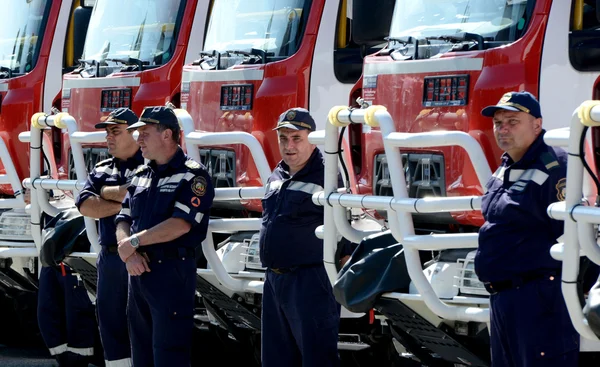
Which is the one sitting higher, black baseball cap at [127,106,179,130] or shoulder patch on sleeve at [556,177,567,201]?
black baseball cap at [127,106,179,130]

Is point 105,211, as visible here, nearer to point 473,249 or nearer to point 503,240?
point 473,249

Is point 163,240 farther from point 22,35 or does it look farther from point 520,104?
point 22,35

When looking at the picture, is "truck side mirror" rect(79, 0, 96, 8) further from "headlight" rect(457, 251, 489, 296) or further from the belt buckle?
the belt buckle

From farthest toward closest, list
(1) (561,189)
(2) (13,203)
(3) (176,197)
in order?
(2) (13,203)
(3) (176,197)
(1) (561,189)

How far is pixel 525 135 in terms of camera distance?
5.64 metres

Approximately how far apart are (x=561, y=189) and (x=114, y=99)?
4.75 m

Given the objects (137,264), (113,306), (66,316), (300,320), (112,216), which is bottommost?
(66,316)

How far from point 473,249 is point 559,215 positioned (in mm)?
1258

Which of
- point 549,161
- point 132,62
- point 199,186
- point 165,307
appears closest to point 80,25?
point 132,62

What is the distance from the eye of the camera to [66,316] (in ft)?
30.5

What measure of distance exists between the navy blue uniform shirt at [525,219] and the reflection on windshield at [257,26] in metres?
2.77

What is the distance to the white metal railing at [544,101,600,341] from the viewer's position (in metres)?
5.03

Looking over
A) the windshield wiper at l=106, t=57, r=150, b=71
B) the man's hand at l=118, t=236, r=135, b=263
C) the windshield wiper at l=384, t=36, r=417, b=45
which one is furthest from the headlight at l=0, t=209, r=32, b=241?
the windshield wiper at l=384, t=36, r=417, b=45

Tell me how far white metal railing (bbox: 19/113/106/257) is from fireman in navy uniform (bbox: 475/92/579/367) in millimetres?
3656
